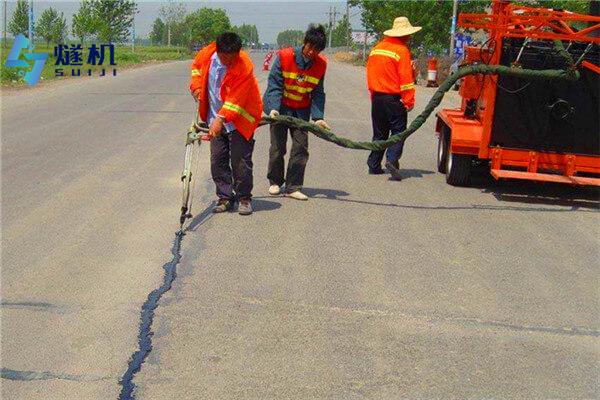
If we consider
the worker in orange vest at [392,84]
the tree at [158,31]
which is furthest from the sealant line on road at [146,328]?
the tree at [158,31]

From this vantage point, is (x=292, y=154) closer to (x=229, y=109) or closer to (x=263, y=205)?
(x=263, y=205)

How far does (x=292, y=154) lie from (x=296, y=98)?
560mm

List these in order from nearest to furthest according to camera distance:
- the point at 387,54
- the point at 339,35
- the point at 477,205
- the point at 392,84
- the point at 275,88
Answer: the point at 275,88 → the point at 477,205 → the point at 387,54 → the point at 392,84 → the point at 339,35

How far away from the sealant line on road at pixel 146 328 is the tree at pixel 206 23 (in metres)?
92.4

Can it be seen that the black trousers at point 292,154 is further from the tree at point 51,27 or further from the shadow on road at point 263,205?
the tree at point 51,27

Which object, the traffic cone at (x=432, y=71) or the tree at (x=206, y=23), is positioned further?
the tree at (x=206, y=23)

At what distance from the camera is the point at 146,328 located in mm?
4770

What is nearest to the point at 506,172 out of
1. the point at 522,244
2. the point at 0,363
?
the point at 522,244

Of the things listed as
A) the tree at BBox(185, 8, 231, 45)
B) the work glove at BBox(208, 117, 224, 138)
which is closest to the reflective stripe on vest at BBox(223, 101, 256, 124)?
the work glove at BBox(208, 117, 224, 138)

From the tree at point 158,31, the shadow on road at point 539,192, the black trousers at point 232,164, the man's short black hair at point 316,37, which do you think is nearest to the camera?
the black trousers at point 232,164

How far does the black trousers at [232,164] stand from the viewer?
299 inches

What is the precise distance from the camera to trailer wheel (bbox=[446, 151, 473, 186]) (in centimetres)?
945

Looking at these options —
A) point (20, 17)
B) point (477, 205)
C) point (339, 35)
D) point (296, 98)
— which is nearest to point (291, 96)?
point (296, 98)

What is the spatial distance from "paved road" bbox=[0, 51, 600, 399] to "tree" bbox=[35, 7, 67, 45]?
61.2 metres
